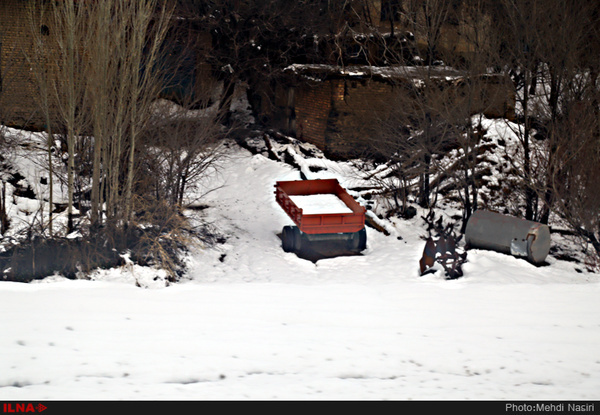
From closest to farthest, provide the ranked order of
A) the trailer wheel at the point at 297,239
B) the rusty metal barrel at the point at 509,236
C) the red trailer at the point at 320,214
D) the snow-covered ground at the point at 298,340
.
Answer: the snow-covered ground at the point at 298,340, the rusty metal barrel at the point at 509,236, the red trailer at the point at 320,214, the trailer wheel at the point at 297,239

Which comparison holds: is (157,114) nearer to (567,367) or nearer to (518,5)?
(518,5)

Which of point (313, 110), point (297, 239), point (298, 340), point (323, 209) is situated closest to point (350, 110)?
point (313, 110)

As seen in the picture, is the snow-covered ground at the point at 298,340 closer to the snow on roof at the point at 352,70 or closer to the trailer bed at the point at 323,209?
the trailer bed at the point at 323,209

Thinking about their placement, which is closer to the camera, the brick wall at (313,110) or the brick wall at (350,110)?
the brick wall at (350,110)

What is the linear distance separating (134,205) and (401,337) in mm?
7171

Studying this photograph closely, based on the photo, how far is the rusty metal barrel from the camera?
13.1m

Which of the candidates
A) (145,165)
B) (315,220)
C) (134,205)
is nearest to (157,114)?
(145,165)

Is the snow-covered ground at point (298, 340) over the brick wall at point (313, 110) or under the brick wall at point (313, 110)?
under

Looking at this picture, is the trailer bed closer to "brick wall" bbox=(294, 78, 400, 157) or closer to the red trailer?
the red trailer


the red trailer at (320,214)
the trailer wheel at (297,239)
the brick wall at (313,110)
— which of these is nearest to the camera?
the red trailer at (320,214)

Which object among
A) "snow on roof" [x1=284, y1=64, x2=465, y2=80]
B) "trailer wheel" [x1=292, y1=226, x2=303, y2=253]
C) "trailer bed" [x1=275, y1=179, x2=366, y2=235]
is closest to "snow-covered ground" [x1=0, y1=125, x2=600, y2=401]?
"trailer bed" [x1=275, y1=179, x2=366, y2=235]

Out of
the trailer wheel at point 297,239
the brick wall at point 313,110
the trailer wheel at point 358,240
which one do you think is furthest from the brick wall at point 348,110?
the trailer wheel at point 297,239

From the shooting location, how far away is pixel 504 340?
785 cm

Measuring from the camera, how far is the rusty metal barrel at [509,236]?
43.1 feet
